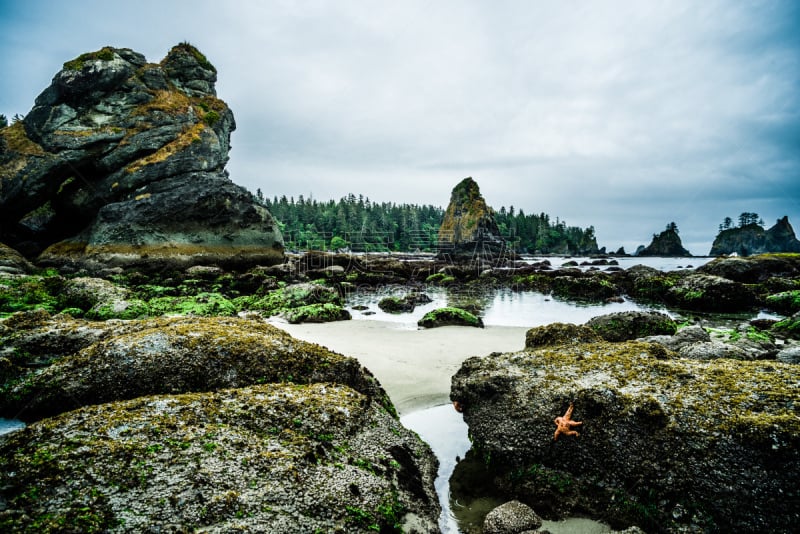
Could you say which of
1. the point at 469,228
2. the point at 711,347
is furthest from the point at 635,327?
the point at 469,228

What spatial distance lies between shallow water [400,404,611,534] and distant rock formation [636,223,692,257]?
144 meters

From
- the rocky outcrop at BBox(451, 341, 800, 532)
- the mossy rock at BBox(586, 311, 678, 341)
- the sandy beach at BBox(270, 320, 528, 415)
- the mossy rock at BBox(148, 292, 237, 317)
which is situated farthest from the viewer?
the mossy rock at BBox(586, 311, 678, 341)

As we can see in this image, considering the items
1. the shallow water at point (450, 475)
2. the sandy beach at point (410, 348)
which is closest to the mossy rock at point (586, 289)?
the sandy beach at point (410, 348)

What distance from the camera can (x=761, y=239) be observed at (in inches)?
3728

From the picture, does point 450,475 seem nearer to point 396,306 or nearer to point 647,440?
point 647,440

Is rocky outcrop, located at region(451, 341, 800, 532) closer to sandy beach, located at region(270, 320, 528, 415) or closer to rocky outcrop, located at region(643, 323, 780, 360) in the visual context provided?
rocky outcrop, located at region(643, 323, 780, 360)

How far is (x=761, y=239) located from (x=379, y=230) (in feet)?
354

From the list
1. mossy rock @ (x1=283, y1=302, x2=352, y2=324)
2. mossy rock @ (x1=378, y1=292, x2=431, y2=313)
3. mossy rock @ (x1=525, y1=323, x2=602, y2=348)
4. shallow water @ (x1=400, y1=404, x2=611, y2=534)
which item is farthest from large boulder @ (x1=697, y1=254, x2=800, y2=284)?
shallow water @ (x1=400, y1=404, x2=611, y2=534)

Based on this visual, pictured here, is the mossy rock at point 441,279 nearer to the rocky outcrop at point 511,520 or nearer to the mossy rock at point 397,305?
the mossy rock at point 397,305

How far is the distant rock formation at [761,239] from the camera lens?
91938 millimetres

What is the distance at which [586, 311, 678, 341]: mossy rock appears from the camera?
9.05 m

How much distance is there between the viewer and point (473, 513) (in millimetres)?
3354

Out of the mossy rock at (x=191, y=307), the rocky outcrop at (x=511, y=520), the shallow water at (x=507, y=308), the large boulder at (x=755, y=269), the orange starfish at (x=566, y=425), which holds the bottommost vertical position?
the shallow water at (x=507, y=308)

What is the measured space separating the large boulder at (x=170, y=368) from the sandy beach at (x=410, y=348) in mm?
1962
